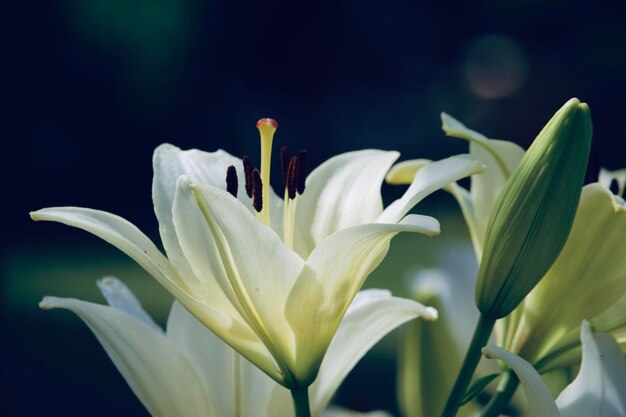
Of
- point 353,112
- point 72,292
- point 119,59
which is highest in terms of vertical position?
point 119,59

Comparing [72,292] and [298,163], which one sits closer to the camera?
[298,163]

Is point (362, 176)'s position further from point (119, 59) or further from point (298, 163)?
point (119, 59)

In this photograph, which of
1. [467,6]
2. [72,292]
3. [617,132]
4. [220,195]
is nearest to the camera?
[220,195]

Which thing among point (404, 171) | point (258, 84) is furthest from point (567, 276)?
point (258, 84)

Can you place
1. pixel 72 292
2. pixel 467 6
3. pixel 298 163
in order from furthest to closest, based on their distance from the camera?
pixel 467 6, pixel 72 292, pixel 298 163

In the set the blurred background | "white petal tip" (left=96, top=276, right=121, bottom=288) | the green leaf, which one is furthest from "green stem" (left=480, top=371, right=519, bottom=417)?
the blurred background

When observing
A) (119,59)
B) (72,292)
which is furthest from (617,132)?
(72,292)
